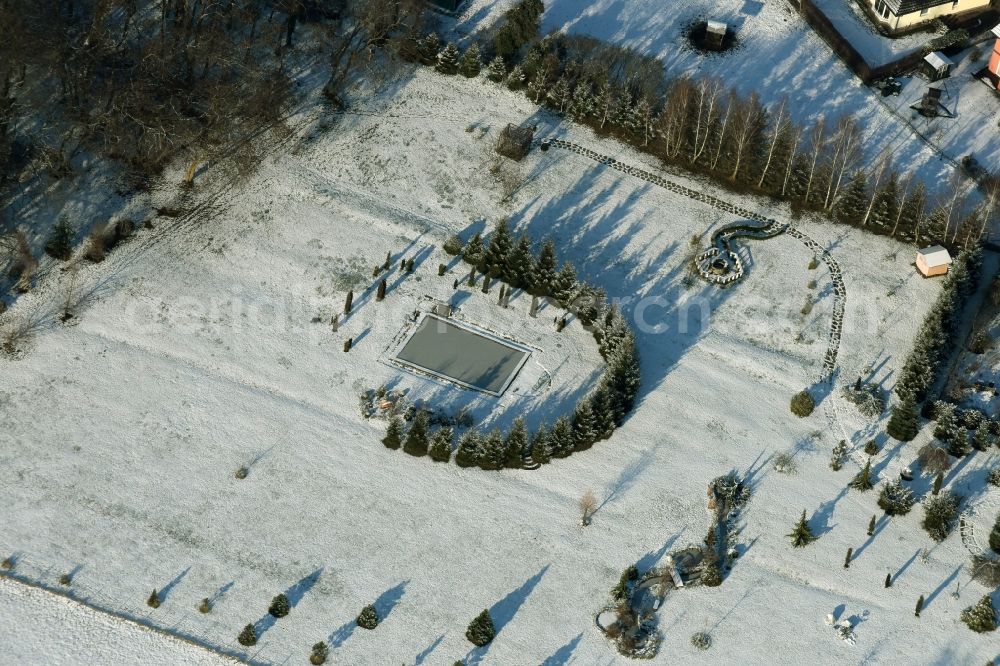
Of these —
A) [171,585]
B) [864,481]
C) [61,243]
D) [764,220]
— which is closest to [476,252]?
[764,220]

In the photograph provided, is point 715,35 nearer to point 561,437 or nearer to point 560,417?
point 560,417

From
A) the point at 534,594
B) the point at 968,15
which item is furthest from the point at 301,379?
the point at 968,15

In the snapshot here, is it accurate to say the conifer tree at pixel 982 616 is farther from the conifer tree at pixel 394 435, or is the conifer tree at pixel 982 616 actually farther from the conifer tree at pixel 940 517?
the conifer tree at pixel 394 435

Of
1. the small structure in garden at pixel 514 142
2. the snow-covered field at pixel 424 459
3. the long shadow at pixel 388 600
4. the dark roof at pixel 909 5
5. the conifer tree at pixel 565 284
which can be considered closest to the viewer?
the long shadow at pixel 388 600

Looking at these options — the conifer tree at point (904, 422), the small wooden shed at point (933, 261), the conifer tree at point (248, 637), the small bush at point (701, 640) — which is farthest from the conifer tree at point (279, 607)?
the small wooden shed at point (933, 261)

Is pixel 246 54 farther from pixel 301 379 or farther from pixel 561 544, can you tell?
pixel 561 544

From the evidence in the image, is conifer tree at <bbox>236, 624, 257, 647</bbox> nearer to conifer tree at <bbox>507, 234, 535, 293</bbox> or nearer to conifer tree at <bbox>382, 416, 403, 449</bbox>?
conifer tree at <bbox>382, 416, 403, 449</bbox>

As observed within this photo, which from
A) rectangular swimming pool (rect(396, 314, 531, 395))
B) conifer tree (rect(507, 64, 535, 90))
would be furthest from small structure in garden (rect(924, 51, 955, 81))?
rectangular swimming pool (rect(396, 314, 531, 395))
